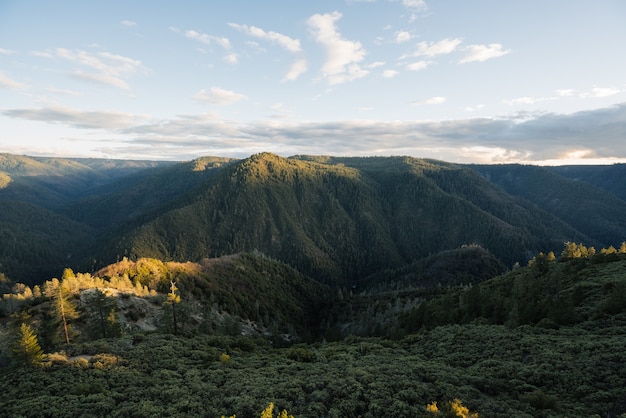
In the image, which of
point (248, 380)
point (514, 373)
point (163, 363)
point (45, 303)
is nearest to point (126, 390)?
point (163, 363)

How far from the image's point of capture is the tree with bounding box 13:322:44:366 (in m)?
30.9

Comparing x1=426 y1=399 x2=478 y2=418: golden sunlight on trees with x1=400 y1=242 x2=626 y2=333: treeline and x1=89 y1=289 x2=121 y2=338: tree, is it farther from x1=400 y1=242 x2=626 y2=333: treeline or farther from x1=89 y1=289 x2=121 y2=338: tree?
x1=89 y1=289 x2=121 y2=338: tree

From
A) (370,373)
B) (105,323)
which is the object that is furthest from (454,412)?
(105,323)

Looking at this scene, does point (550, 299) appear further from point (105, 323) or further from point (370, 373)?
point (105, 323)

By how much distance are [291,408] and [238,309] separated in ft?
342

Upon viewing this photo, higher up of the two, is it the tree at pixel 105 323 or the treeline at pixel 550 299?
the treeline at pixel 550 299

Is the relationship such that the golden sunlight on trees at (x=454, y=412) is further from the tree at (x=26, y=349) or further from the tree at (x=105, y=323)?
the tree at (x=105, y=323)

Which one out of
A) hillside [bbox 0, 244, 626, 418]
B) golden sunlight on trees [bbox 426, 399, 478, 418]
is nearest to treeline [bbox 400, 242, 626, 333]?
hillside [bbox 0, 244, 626, 418]

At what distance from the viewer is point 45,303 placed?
75500mm

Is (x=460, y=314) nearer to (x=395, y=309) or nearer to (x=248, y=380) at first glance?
(x=248, y=380)

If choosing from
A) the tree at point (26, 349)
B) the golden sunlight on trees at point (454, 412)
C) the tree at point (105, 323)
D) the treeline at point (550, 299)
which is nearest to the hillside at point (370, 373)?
the treeline at point (550, 299)

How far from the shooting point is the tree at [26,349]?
30891 millimetres

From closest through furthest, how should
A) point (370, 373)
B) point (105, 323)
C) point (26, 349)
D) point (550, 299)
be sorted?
point (370, 373) < point (26, 349) < point (550, 299) < point (105, 323)

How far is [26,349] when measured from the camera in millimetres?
31188
